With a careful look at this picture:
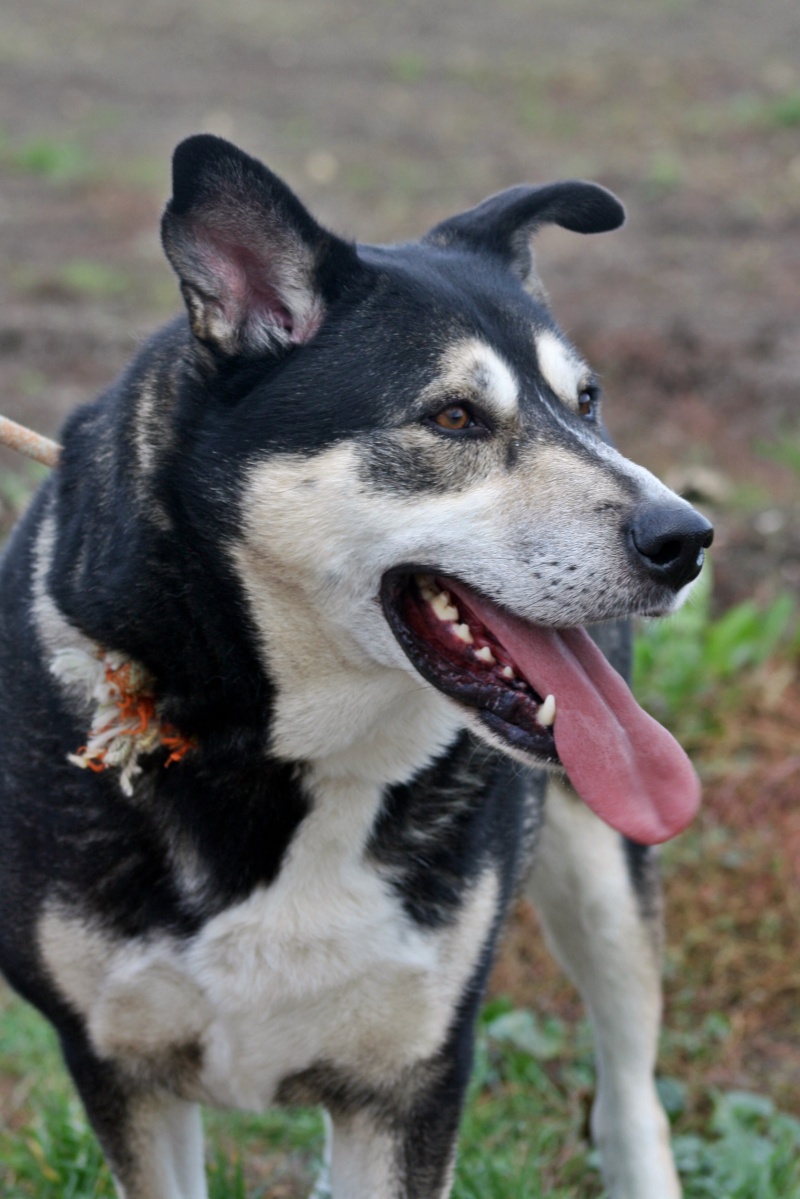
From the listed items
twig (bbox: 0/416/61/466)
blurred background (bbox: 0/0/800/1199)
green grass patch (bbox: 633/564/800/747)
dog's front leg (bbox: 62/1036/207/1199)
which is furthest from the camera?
green grass patch (bbox: 633/564/800/747)

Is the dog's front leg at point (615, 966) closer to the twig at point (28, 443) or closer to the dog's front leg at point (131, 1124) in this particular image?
the dog's front leg at point (131, 1124)

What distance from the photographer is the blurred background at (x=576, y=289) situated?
3.81 meters

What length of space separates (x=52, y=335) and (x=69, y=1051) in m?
6.25

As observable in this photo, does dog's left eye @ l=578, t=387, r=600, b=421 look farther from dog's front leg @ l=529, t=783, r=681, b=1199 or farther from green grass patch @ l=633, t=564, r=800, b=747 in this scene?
green grass patch @ l=633, t=564, r=800, b=747

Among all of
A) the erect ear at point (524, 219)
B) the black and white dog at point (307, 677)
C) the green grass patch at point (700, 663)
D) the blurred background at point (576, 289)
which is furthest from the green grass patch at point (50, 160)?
the black and white dog at point (307, 677)

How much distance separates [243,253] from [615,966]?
1.90 metres

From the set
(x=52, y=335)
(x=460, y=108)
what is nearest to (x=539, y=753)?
(x=52, y=335)

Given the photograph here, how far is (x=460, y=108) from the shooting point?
1410 cm

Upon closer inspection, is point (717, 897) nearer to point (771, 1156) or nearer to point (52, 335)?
point (771, 1156)

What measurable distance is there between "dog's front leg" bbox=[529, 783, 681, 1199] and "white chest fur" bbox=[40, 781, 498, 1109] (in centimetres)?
85

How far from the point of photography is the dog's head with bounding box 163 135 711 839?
7.84 feet

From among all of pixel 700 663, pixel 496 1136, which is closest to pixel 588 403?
pixel 496 1136

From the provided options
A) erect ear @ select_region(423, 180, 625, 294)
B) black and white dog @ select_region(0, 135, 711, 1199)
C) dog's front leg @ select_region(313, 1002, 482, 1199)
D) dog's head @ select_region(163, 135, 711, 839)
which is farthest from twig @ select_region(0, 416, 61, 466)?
dog's front leg @ select_region(313, 1002, 482, 1199)

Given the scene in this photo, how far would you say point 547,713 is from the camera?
7.75 ft
